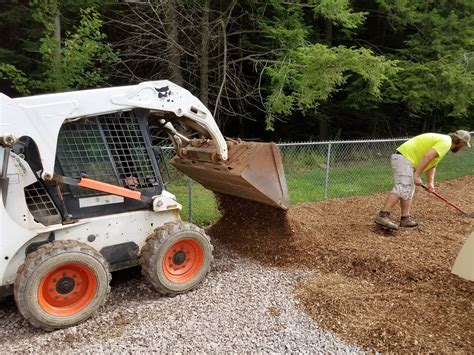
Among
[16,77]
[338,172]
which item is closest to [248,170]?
[338,172]

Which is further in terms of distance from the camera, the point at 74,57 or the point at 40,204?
the point at 74,57

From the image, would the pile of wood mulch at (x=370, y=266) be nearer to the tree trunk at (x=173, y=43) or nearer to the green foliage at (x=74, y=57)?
the green foliage at (x=74, y=57)

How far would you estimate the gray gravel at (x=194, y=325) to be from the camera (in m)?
3.35

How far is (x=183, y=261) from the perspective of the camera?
175 inches

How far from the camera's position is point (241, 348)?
10.9ft

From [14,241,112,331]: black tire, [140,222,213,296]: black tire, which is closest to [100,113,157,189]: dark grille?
[140,222,213,296]: black tire

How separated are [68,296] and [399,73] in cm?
1181

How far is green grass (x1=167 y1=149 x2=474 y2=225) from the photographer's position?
8.26 m

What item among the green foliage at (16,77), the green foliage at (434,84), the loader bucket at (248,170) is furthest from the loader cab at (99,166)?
the green foliage at (434,84)

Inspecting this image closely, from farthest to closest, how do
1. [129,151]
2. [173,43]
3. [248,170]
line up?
[173,43] < [248,170] < [129,151]

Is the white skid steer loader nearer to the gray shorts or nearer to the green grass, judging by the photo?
the gray shorts

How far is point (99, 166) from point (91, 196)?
29 centimetres

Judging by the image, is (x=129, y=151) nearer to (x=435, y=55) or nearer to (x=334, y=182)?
(x=334, y=182)

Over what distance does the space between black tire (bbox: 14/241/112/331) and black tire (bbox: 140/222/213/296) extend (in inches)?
18.1
